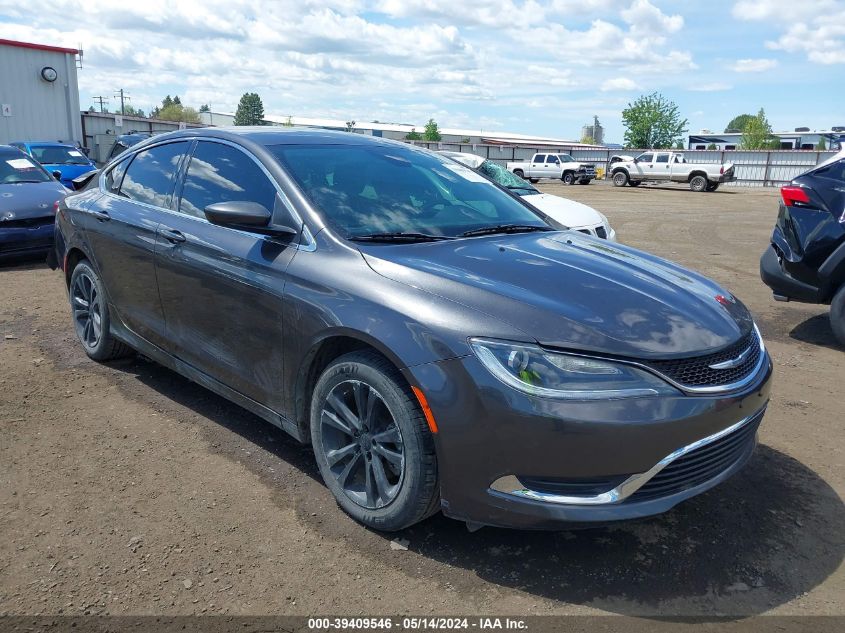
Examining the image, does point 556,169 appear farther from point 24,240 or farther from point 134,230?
point 134,230

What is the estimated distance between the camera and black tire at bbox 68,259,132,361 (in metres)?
4.98

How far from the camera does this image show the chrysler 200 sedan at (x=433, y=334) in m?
2.60

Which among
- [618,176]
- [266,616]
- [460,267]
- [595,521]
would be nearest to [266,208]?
[460,267]

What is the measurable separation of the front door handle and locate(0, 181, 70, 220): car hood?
5990 millimetres

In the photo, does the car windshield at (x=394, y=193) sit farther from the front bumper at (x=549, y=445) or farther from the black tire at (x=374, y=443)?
the front bumper at (x=549, y=445)

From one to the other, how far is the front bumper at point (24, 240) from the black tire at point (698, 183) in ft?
97.9

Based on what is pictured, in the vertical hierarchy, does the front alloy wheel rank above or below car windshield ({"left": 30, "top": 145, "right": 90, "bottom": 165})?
below

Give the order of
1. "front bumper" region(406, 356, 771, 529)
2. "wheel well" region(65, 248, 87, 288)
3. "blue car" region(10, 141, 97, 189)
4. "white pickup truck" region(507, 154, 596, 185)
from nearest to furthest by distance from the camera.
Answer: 1. "front bumper" region(406, 356, 771, 529)
2. "wheel well" region(65, 248, 87, 288)
3. "blue car" region(10, 141, 97, 189)
4. "white pickup truck" region(507, 154, 596, 185)

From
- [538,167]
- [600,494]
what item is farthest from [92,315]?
[538,167]

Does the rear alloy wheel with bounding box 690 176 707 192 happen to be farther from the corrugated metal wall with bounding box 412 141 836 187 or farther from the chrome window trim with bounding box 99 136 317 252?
the chrome window trim with bounding box 99 136 317 252

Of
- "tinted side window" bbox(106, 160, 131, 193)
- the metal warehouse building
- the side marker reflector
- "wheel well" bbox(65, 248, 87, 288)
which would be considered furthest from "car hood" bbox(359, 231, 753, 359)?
the metal warehouse building

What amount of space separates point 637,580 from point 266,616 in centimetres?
144

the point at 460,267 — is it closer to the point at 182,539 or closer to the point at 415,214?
the point at 415,214

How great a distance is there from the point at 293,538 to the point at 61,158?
56.8 ft
